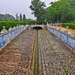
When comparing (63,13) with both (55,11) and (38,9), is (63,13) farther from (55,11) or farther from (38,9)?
(38,9)

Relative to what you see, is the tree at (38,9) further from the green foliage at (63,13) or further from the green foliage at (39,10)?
the green foliage at (63,13)

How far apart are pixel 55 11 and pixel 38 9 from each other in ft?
37.3

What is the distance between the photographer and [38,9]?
79.2 meters

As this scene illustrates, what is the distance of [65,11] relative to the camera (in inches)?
2530

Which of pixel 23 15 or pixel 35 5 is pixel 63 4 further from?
pixel 23 15

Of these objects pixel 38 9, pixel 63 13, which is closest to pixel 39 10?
pixel 38 9

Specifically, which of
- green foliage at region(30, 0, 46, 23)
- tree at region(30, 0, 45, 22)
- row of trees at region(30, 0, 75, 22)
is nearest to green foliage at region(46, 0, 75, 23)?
row of trees at region(30, 0, 75, 22)

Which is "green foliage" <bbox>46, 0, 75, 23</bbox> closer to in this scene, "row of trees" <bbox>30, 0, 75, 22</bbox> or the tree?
"row of trees" <bbox>30, 0, 75, 22</bbox>

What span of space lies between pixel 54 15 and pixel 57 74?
64.5 metres

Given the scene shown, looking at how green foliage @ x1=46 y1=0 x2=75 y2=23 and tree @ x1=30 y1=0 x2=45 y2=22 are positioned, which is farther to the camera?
tree @ x1=30 y1=0 x2=45 y2=22

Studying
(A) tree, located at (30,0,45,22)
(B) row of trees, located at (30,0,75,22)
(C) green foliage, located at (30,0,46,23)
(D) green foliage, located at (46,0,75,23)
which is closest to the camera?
(D) green foliage, located at (46,0,75,23)

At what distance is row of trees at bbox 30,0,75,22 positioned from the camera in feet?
211

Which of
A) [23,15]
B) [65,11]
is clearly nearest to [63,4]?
[65,11]

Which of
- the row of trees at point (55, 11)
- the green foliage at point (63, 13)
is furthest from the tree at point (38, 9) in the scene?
the green foliage at point (63, 13)
